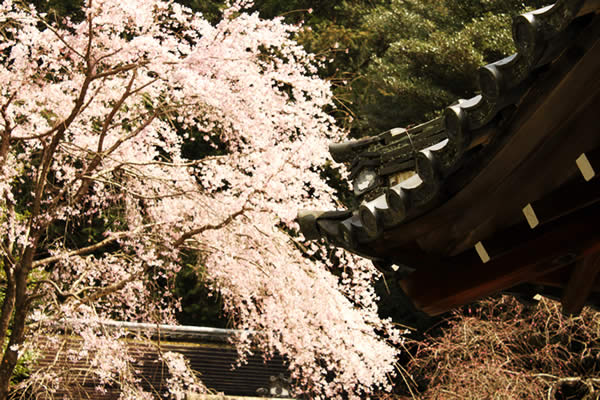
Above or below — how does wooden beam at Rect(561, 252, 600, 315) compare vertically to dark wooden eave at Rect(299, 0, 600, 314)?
below

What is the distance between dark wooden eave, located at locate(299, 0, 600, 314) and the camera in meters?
1.75

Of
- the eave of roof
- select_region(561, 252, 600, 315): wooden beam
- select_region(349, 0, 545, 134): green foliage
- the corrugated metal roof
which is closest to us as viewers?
the eave of roof

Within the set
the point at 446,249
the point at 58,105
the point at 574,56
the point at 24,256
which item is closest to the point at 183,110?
the point at 58,105

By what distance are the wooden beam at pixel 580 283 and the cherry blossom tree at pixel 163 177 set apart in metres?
3.56

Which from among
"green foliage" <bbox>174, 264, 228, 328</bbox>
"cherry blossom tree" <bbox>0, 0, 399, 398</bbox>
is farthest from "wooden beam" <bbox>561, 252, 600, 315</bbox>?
"green foliage" <bbox>174, 264, 228, 328</bbox>

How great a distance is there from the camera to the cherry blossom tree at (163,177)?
5789 mm

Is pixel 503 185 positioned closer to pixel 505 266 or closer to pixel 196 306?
pixel 505 266

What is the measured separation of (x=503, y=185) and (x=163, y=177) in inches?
203

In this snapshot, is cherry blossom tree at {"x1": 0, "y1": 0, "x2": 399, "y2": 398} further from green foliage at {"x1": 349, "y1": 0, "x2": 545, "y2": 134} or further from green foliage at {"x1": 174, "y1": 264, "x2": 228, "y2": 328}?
green foliage at {"x1": 349, "y1": 0, "x2": 545, "y2": 134}

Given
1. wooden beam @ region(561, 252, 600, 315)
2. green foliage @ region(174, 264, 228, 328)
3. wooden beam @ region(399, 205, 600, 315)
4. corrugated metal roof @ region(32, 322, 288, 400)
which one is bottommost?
wooden beam @ region(561, 252, 600, 315)

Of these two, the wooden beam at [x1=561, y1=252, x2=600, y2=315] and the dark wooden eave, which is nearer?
the dark wooden eave

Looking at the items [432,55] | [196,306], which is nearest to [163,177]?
[196,306]

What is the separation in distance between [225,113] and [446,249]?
4.31 metres

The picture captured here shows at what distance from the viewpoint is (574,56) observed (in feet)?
5.67
